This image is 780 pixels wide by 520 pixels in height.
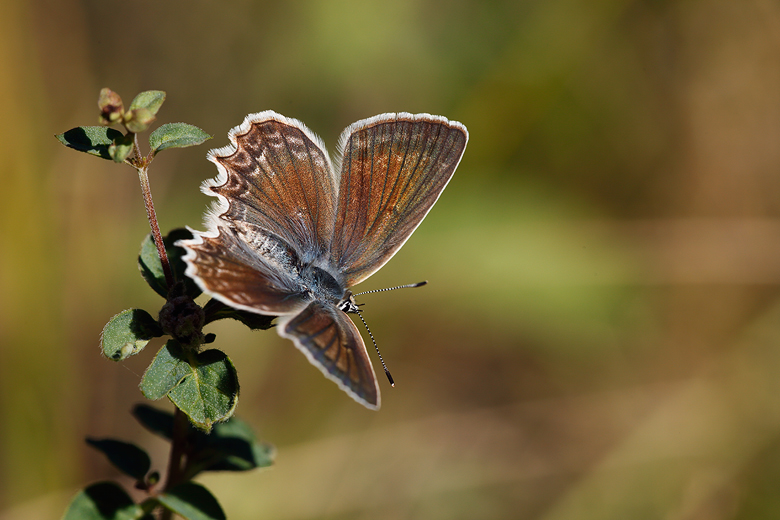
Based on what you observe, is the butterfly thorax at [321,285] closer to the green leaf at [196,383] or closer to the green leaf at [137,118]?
the green leaf at [196,383]

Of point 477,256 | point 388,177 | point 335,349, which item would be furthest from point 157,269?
point 477,256

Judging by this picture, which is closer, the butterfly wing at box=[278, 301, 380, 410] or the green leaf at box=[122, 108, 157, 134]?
the green leaf at box=[122, 108, 157, 134]

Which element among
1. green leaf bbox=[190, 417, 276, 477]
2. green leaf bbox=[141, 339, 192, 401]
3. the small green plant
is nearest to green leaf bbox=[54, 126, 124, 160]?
the small green plant

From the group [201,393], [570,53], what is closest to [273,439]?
[201,393]

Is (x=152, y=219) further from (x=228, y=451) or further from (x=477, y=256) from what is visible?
(x=477, y=256)

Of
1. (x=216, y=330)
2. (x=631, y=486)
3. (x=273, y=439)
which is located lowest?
(x=631, y=486)

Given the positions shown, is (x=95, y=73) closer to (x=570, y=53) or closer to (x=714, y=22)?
(x=570, y=53)

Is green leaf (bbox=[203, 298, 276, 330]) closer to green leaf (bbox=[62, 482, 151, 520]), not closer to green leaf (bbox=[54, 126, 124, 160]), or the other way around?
green leaf (bbox=[54, 126, 124, 160])
